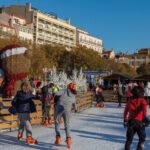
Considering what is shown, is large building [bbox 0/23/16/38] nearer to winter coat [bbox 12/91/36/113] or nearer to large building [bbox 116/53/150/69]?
winter coat [bbox 12/91/36/113]

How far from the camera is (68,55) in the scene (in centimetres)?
6775

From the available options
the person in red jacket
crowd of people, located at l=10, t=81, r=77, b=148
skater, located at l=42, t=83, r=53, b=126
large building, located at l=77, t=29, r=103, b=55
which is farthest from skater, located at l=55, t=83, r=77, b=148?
large building, located at l=77, t=29, r=103, b=55

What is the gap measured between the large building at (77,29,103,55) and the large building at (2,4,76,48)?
3.87m

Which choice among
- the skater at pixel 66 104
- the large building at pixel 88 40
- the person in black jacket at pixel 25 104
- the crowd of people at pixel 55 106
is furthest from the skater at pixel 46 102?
the large building at pixel 88 40

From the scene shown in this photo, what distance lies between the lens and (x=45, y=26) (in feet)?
311

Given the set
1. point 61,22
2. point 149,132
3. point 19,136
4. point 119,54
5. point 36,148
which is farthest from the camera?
point 119,54

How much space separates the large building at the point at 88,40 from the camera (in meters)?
115

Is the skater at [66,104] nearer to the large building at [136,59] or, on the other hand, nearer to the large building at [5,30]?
the large building at [5,30]

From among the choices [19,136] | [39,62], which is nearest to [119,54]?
[39,62]

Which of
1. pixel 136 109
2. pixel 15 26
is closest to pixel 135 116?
pixel 136 109

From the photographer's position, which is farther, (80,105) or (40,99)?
(80,105)

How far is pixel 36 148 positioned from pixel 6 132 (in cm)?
253

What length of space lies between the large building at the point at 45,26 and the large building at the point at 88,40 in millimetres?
3870

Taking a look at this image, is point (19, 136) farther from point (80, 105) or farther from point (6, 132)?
point (80, 105)
